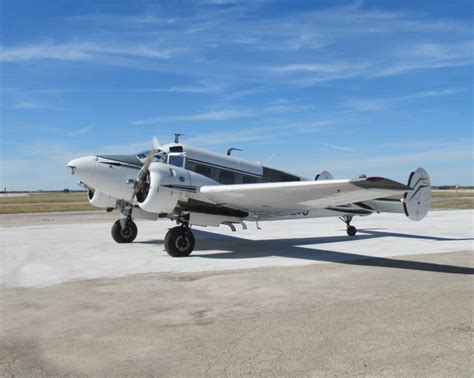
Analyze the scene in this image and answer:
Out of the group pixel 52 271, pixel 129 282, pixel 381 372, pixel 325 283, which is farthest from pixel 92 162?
pixel 381 372

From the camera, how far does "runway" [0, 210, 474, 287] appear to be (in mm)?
9969

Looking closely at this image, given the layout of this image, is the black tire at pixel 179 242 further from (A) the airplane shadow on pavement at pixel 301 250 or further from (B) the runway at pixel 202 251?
(A) the airplane shadow on pavement at pixel 301 250

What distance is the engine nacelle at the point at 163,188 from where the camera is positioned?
449 inches

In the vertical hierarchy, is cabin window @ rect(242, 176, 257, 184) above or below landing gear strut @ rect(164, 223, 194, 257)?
above

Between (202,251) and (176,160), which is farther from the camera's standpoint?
(202,251)

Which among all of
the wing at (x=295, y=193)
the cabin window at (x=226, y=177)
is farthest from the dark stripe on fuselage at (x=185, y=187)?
the cabin window at (x=226, y=177)

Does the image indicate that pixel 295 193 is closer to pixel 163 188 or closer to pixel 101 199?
pixel 163 188

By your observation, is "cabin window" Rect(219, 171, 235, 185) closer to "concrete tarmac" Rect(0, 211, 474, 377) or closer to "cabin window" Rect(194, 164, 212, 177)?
"cabin window" Rect(194, 164, 212, 177)

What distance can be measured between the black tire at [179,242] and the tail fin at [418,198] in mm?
6914

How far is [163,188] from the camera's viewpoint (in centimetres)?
1145

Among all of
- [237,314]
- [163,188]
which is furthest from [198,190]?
[237,314]

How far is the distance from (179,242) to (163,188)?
5.30 feet

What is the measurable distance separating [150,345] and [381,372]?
2469 mm

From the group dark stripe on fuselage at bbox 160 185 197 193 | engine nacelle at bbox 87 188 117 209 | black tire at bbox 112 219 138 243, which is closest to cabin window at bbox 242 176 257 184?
dark stripe on fuselage at bbox 160 185 197 193
